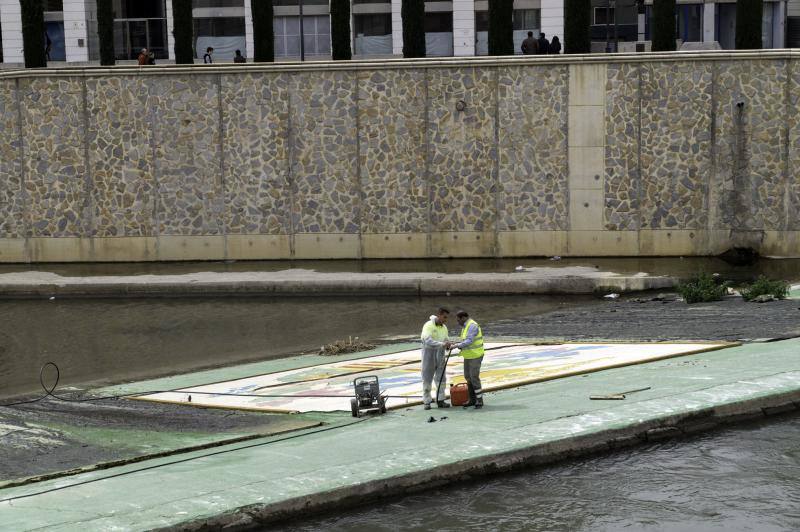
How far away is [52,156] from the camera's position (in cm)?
3588

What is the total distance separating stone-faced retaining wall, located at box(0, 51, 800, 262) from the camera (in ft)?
113

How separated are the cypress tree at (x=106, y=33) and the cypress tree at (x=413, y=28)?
30.6 ft

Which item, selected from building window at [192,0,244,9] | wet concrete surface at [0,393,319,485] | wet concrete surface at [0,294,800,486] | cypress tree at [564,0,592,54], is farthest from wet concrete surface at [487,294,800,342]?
building window at [192,0,244,9]

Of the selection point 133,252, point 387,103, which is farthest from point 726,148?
point 133,252

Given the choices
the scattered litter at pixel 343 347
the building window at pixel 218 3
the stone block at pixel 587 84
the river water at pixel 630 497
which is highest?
the building window at pixel 218 3

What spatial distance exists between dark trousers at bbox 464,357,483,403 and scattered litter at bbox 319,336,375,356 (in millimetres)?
6646

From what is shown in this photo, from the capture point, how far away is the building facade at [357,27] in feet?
176

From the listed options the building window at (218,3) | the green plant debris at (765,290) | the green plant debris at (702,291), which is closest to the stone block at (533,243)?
the green plant debris at (702,291)

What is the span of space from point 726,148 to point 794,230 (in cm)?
304

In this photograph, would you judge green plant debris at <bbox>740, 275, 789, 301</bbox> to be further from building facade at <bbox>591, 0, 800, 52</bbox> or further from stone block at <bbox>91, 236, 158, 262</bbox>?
building facade at <bbox>591, 0, 800, 52</bbox>

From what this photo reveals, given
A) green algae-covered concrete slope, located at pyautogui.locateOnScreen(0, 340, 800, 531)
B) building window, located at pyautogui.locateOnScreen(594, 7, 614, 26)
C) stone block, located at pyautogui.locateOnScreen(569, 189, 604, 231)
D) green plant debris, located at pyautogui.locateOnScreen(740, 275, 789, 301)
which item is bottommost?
green algae-covered concrete slope, located at pyautogui.locateOnScreen(0, 340, 800, 531)

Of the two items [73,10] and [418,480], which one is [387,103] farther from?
[73,10]

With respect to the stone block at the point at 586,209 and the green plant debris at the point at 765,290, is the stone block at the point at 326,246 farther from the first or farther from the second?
the green plant debris at the point at 765,290

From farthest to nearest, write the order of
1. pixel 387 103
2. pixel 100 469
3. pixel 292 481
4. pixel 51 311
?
1. pixel 387 103
2. pixel 51 311
3. pixel 100 469
4. pixel 292 481
